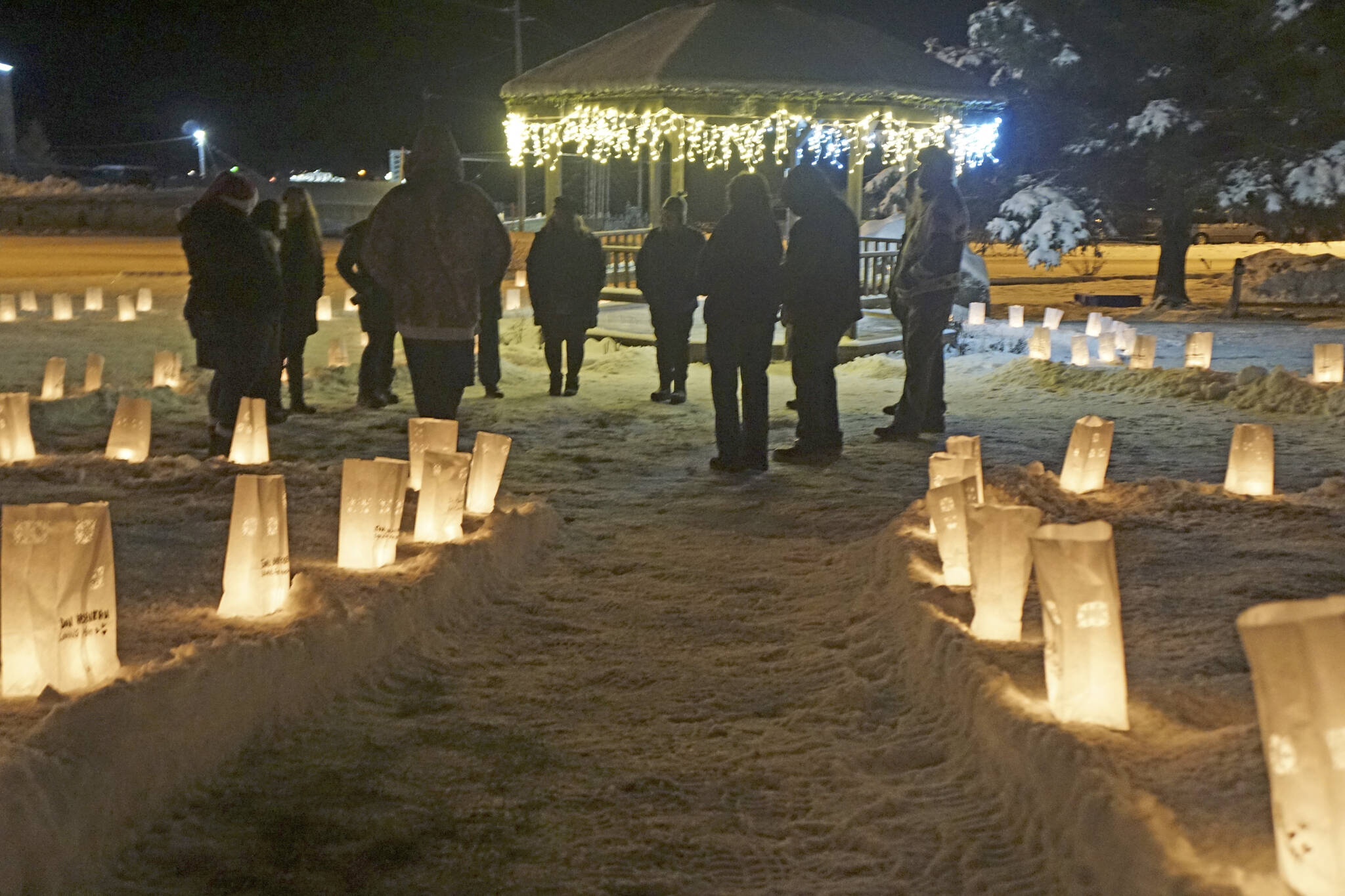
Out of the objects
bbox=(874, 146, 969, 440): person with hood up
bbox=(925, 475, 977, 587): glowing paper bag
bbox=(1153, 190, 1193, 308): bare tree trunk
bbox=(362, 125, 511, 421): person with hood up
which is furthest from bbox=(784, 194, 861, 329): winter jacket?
bbox=(1153, 190, 1193, 308): bare tree trunk

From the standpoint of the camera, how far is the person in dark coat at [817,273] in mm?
8102

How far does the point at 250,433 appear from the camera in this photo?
7531 mm

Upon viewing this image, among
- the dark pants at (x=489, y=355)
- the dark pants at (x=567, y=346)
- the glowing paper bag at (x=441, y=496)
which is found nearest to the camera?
the glowing paper bag at (x=441, y=496)

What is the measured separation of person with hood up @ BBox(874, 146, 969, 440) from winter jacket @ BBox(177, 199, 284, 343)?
13.6ft

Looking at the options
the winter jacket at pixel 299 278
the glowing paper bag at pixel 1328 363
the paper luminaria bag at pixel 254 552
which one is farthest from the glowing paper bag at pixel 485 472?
the glowing paper bag at pixel 1328 363

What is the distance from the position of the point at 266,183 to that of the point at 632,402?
126ft

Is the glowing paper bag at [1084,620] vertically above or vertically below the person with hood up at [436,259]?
below

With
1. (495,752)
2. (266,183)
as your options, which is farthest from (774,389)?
(266,183)

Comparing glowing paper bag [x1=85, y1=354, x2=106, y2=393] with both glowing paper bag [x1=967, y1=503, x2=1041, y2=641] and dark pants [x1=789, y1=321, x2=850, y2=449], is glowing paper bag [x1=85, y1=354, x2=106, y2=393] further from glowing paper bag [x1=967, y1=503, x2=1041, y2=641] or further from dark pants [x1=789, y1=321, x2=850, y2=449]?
glowing paper bag [x1=967, y1=503, x2=1041, y2=641]

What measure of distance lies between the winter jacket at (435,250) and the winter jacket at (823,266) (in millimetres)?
1860

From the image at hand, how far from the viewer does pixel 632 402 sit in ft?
35.8

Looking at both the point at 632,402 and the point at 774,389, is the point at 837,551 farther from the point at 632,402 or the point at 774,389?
the point at 774,389

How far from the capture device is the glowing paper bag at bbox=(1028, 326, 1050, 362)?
13.3 meters

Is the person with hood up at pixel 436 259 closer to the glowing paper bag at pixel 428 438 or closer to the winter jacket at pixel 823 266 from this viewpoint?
the glowing paper bag at pixel 428 438
